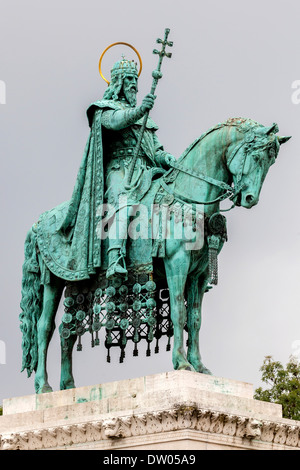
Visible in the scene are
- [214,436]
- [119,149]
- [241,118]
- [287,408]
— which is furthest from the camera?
[287,408]

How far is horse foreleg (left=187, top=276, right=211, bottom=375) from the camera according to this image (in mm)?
22625

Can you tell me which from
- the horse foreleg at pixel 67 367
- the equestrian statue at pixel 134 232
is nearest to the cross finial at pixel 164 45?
the equestrian statue at pixel 134 232

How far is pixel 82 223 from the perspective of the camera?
921 inches

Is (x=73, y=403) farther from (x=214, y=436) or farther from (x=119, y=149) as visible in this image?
(x=119, y=149)

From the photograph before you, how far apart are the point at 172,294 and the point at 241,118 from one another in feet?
10.2

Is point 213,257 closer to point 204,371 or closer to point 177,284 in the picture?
point 177,284

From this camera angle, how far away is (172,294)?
21.9 metres

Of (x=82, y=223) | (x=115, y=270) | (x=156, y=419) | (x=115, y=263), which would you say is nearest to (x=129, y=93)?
(x=82, y=223)

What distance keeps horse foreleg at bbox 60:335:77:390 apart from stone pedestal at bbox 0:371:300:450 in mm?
1038

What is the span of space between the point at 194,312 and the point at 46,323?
2.81 metres

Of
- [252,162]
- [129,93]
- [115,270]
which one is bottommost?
[115,270]

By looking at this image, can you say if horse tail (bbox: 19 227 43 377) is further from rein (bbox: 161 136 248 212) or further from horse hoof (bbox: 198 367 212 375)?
horse hoof (bbox: 198 367 212 375)

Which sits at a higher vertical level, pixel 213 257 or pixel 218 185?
pixel 218 185
